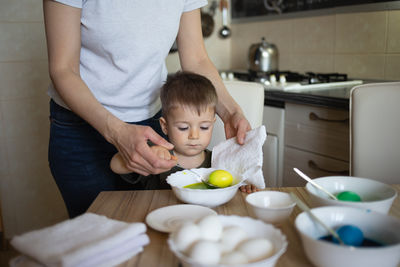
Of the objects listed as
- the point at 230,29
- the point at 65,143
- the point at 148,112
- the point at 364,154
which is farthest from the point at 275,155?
the point at 230,29

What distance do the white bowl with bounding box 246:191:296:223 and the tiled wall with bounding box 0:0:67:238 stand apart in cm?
194

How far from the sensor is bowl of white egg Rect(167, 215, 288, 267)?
0.57 meters

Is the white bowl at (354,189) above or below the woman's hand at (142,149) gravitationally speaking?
below

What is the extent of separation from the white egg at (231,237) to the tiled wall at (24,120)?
2099 mm

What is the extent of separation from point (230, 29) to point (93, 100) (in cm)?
237

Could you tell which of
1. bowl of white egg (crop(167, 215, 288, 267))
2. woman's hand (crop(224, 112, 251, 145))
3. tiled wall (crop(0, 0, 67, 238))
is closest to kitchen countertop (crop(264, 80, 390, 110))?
woman's hand (crop(224, 112, 251, 145))

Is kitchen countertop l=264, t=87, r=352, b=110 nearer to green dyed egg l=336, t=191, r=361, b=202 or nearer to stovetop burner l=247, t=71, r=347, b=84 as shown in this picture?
stovetop burner l=247, t=71, r=347, b=84

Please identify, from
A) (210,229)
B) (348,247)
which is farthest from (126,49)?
(348,247)

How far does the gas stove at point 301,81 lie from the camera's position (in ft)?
6.88

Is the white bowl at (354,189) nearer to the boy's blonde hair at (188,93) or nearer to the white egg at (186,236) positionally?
the white egg at (186,236)

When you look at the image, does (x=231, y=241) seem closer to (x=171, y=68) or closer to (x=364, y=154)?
(x=364, y=154)

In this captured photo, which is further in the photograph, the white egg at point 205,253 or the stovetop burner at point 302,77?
the stovetop burner at point 302,77

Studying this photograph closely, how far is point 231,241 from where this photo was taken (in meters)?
0.62

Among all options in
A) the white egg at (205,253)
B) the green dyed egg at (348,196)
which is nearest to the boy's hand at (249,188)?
the green dyed egg at (348,196)
